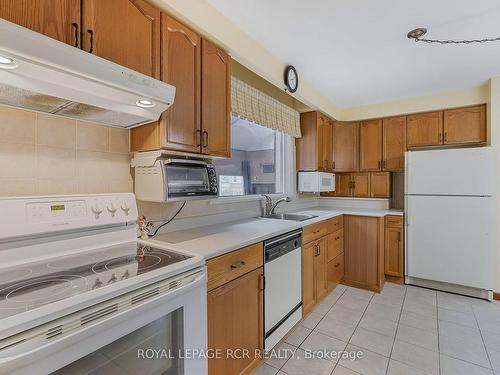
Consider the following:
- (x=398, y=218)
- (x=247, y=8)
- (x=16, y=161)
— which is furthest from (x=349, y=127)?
(x=16, y=161)

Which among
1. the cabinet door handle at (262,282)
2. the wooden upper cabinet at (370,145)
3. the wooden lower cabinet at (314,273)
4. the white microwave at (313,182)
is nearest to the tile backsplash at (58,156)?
the cabinet door handle at (262,282)

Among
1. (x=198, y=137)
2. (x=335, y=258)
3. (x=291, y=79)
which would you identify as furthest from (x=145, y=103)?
(x=335, y=258)

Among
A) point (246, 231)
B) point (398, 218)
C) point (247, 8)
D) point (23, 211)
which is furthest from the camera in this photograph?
point (398, 218)

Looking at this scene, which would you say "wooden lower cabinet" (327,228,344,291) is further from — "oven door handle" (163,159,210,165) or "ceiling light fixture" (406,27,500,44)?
"ceiling light fixture" (406,27,500,44)

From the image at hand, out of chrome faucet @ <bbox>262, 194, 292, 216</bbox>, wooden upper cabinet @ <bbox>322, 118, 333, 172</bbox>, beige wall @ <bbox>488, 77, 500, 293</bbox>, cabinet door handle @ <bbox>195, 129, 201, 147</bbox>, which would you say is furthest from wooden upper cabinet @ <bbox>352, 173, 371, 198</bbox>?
cabinet door handle @ <bbox>195, 129, 201, 147</bbox>

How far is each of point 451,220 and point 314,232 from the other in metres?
1.64

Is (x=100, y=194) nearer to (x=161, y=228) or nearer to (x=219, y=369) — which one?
(x=161, y=228)

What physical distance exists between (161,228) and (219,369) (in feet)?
2.93

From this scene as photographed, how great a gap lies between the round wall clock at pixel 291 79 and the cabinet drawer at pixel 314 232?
1339 millimetres

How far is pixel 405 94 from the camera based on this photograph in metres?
3.26

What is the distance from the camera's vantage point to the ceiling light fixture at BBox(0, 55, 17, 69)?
0.80 meters

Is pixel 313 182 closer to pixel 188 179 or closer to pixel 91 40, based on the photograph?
pixel 188 179

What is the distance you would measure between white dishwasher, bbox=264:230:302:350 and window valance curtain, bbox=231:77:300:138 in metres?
1.16

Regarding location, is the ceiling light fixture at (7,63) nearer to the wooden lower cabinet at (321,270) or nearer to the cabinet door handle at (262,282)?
the cabinet door handle at (262,282)
